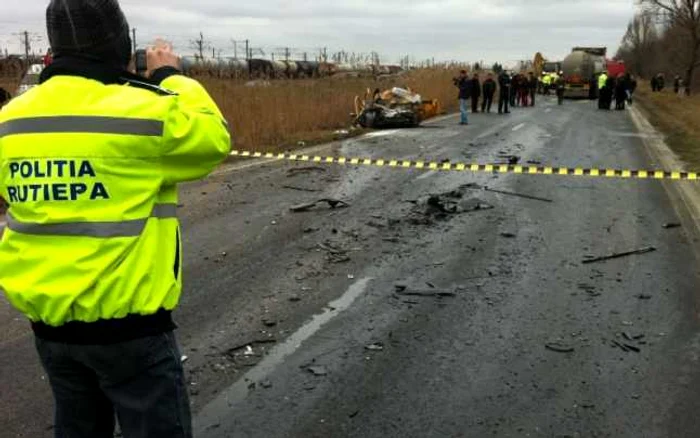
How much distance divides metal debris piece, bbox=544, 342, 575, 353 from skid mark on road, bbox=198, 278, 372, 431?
1595 millimetres

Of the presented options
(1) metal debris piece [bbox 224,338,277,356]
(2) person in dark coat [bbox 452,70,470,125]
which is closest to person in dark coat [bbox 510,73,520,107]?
(2) person in dark coat [bbox 452,70,470,125]

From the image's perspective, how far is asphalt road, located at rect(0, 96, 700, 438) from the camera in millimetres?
3693

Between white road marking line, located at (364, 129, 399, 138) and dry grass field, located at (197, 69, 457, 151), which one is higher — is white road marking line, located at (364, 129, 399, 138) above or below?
below

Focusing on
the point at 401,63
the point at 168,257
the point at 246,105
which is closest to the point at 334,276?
the point at 168,257

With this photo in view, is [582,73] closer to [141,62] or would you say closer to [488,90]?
[488,90]

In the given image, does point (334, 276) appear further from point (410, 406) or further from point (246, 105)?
point (246, 105)

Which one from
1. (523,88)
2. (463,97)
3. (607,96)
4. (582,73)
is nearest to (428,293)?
(463,97)

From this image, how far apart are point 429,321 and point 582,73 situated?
1626 inches

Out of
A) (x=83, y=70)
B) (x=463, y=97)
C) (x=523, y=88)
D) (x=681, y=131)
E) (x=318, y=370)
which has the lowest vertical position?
(x=318, y=370)

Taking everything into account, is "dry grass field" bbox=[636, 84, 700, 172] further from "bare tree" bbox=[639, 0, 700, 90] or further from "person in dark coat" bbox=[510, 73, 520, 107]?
"bare tree" bbox=[639, 0, 700, 90]

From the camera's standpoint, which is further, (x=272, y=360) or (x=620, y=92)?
(x=620, y=92)

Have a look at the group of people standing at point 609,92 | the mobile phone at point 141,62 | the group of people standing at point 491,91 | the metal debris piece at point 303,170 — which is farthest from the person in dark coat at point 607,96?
the mobile phone at point 141,62

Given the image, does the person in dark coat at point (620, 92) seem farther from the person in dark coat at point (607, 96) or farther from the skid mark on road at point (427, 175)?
the skid mark on road at point (427, 175)

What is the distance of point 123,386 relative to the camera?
1909 mm
